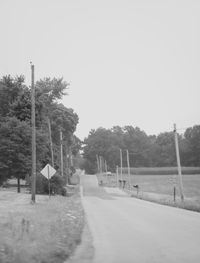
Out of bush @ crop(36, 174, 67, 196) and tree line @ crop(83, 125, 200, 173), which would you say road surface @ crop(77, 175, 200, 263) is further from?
tree line @ crop(83, 125, 200, 173)

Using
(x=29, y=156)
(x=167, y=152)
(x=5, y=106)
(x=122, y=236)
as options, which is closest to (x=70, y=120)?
(x=5, y=106)

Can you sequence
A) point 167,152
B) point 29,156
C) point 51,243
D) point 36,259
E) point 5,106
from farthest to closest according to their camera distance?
point 167,152 → point 5,106 → point 29,156 → point 51,243 → point 36,259

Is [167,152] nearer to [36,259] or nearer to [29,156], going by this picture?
[29,156]

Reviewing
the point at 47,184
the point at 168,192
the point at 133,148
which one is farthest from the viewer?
the point at 133,148

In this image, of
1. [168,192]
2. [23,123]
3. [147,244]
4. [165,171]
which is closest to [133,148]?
[165,171]

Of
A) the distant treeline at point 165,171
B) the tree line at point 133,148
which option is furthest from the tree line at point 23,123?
the tree line at point 133,148

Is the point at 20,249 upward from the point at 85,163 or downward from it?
downward

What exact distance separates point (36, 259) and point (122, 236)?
541cm

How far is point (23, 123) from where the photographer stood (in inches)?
2015

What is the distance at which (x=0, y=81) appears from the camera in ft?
205

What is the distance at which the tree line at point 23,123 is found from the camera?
49.6 meters

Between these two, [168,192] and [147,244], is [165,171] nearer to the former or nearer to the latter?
[168,192]

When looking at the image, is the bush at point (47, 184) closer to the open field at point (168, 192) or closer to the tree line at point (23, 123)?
the tree line at point (23, 123)

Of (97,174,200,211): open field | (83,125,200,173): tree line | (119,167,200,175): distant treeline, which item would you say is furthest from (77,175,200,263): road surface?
(83,125,200,173): tree line
